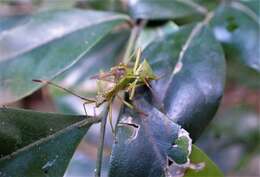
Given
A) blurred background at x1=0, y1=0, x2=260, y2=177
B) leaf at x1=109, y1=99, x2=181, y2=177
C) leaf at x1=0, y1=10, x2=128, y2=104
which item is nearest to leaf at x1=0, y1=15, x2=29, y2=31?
leaf at x1=0, y1=10, x2=128, y2=104

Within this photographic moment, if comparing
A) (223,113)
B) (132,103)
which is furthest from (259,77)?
(132,103)

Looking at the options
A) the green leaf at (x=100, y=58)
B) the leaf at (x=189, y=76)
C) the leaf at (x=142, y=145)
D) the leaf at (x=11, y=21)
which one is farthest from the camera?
the green leaf at (x=100, y=58)

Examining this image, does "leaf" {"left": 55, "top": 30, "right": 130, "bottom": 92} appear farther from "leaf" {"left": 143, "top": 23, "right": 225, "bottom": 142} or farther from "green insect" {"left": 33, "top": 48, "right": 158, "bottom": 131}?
"green insect" {"left": 33, "top": 48, "right": 158, "bottom": 131}

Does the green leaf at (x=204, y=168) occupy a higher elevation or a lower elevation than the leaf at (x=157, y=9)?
lower

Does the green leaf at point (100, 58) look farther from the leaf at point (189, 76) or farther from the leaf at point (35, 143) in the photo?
the leaf at point (35, 143)

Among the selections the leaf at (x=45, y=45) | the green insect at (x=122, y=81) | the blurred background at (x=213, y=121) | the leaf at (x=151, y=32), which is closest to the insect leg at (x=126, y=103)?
the green insect at (x=122, y=81)

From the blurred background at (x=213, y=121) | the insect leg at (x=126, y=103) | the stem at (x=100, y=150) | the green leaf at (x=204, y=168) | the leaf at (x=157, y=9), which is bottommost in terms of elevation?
the blurred background at (x=213, y=121)

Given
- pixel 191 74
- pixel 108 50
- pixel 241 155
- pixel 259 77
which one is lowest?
pixel 241 155

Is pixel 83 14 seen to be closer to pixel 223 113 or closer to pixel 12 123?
pixel 12 123
